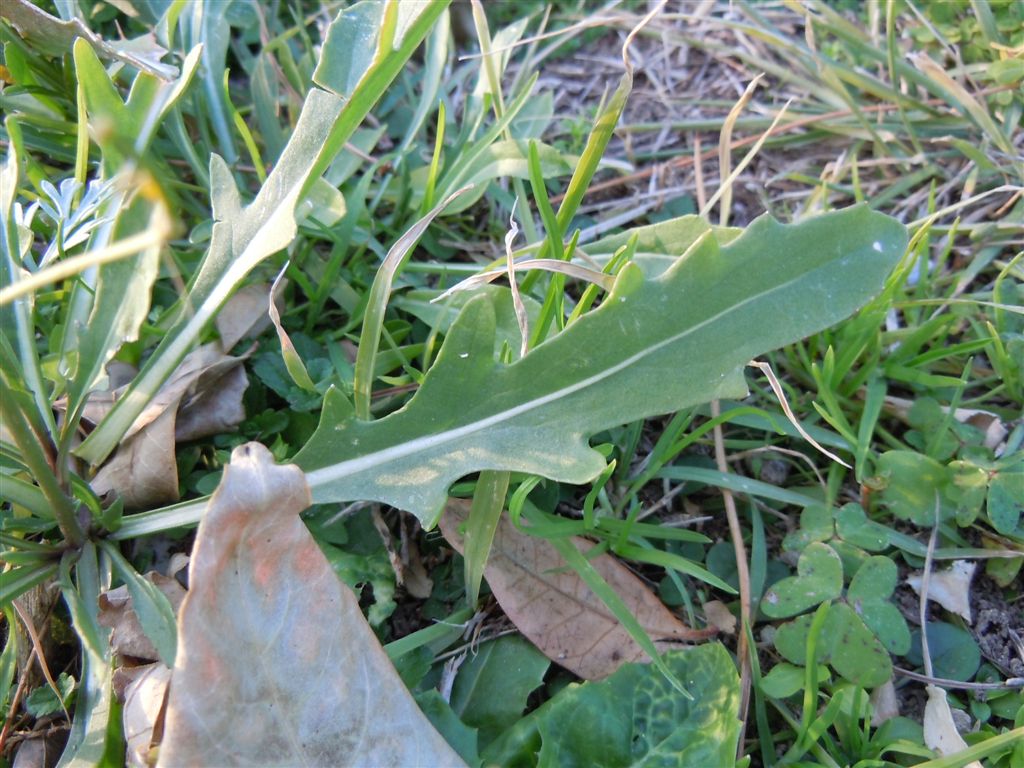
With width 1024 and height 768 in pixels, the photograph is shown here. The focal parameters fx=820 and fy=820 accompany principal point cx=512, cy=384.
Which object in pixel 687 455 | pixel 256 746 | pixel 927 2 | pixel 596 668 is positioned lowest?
pixel 596 668

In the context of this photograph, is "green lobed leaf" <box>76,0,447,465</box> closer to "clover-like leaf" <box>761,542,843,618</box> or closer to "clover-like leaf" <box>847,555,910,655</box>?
"clover-like leaf" <box>761,542,843,618</box>

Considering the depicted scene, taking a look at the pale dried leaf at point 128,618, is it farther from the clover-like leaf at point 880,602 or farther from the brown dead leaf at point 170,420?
the clover-like leaf at point 880,602

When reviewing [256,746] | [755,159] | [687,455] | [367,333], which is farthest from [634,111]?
[256,746]

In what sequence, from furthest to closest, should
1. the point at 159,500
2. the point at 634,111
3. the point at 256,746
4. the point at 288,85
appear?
the point at 634,111
the point at 288,85
the point at 159,500
the point at 256,746

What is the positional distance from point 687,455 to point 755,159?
96cm

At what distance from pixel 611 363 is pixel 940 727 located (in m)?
0.86

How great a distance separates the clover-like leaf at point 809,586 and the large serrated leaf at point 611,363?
44 cm

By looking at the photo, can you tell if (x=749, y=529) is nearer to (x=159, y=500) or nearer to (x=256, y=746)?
(x=256, y=746)

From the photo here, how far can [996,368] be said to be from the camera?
177cm

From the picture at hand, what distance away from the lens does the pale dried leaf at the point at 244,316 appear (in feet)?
5.87

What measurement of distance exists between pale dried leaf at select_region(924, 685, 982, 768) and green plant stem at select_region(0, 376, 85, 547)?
154cm

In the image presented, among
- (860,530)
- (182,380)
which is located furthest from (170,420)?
(860,530)

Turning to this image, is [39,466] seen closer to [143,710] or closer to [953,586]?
[143,710]

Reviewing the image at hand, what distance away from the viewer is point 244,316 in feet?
5.94
